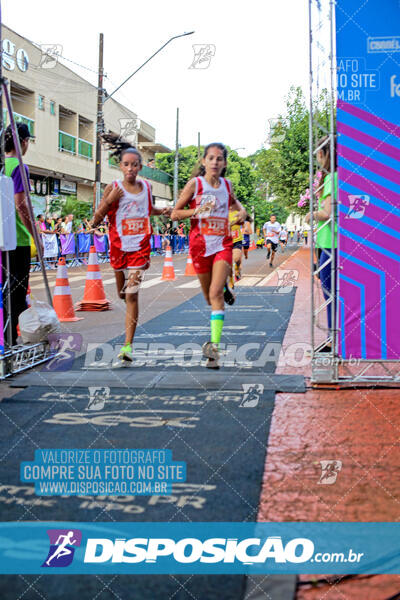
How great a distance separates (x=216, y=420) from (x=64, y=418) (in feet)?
3.01

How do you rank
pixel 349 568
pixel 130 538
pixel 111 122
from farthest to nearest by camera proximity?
pixel 111 122
pixel 130 538
pixel 349 568

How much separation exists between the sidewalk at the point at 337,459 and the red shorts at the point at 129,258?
202cm

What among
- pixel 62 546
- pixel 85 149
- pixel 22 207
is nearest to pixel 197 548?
pixel 62 546

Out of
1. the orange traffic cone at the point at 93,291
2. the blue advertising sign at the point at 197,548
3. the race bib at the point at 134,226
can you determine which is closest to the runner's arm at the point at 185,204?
the race bib at the point at 134,226

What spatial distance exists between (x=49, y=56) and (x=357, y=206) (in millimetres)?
24662

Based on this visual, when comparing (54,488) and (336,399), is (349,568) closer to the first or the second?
(54,488)

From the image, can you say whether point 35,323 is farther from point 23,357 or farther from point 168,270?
point 168,270

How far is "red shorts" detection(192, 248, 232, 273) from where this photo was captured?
247 inches

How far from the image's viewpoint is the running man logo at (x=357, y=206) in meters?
5.11

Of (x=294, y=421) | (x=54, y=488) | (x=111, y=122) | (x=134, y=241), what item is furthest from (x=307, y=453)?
(x=111, y=122)

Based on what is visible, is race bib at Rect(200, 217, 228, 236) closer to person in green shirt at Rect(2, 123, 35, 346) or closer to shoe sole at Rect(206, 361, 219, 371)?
shoe sole at Rect(206, 361, 219, 371)

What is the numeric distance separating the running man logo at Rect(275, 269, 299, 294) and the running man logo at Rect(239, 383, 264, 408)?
913 centimetres

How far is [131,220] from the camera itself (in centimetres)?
630

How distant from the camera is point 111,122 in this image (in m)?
40.1
